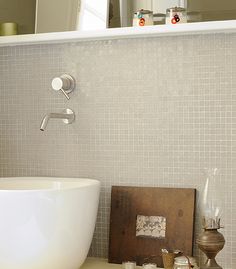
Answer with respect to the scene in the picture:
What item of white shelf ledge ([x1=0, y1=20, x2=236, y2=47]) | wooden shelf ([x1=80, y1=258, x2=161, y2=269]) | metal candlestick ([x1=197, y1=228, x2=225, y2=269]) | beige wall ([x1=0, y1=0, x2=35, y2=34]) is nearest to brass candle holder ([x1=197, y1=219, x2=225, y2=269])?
metal candlestick ([x1=197, y1=228, x2=225, y2=269])

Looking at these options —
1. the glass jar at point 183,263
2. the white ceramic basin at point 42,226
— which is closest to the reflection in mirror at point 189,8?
the white ceramic basin at point 42,226

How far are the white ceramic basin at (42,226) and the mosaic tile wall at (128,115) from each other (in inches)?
10.9

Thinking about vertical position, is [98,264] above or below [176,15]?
below

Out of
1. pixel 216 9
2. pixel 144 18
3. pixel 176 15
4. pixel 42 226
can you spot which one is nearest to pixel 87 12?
pixel 144 18

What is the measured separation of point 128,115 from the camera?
1968mm

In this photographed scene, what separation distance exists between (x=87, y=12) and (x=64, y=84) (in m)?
0.26

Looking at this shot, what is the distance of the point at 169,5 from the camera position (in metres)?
1.92

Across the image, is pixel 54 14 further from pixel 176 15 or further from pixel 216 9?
pixel 216 9

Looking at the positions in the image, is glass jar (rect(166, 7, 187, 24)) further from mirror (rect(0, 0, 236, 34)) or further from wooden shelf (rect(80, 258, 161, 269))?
wooden shelf (rect(80, 258, 161, 269))

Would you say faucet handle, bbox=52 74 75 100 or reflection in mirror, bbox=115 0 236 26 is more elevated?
reflection in mirror, bbox=115 0 236 26

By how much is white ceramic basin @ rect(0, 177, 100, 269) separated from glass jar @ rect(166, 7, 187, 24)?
1.88 feet

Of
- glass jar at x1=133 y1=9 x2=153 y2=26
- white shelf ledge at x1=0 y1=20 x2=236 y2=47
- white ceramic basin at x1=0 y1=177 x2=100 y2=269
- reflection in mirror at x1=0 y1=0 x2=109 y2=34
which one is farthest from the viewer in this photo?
reflection in mirror at x1=0 y1=0 x2=109 y2=34

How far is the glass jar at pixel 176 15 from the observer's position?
6.07ft

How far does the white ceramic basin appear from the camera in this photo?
163 centimetres
